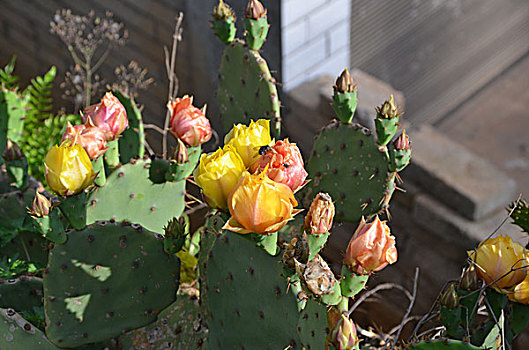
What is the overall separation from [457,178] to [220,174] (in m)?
1.65

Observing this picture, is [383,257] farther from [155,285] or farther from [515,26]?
[515,26]

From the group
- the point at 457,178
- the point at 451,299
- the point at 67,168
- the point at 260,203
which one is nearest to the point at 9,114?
the point at 67,168

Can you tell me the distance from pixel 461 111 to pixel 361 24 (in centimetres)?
106

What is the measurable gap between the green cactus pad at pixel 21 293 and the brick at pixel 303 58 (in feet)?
4.95

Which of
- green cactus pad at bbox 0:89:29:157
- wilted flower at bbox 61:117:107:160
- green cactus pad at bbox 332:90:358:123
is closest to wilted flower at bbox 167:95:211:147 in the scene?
wilted flower at bbox 61:117:107:160

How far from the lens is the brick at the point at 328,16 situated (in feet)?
8.34

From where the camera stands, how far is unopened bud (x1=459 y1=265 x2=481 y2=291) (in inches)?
33.9

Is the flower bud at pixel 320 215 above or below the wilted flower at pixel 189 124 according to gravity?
above

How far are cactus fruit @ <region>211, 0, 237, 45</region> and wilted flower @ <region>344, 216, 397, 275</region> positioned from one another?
576 millimetres

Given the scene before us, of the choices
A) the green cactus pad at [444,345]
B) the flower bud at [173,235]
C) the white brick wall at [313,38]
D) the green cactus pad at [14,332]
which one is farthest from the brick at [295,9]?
the green cactus pad at [444,345]

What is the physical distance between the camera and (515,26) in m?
3.81

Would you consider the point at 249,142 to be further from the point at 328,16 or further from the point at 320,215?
the point at 328,16

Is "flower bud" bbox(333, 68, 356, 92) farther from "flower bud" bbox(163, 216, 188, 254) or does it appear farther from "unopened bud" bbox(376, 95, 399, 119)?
"flower bud" bbox(163, 216, 188, 254)

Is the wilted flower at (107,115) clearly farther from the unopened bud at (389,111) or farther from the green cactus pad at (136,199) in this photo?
the unopened bud at (389,111)
